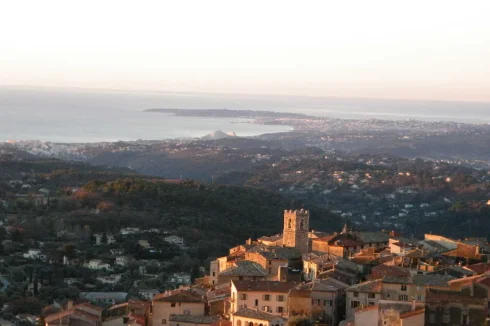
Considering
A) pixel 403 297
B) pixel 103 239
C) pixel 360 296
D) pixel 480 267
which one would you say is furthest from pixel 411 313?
pixel 103 239

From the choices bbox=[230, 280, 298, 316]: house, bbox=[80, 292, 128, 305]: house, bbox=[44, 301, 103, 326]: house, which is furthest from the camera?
bbox=[80, 292, 128, 305]: house

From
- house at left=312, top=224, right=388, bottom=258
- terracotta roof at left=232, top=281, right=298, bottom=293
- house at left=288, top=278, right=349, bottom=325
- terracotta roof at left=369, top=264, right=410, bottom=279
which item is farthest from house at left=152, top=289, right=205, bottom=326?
house at left=312, top=224, right=388, bottom=258

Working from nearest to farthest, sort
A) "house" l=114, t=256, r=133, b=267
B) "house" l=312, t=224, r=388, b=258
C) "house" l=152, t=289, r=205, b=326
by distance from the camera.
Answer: "house" l=152, t=289, r=205, b=326 → "house" l=312, t=224, r=388, b=258 → "house" l=114, t=256, r=133, b=267

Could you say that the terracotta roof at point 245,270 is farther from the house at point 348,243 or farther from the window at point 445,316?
the window at point 445,316

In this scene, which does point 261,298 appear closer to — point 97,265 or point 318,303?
point 318,303

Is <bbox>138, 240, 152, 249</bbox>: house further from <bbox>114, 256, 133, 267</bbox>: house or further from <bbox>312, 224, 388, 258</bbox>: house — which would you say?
<bbox>312, 224, 388, 258</bbox>: house

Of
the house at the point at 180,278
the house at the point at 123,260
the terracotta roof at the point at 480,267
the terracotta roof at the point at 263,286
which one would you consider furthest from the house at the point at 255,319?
the house at the point at 123,260
